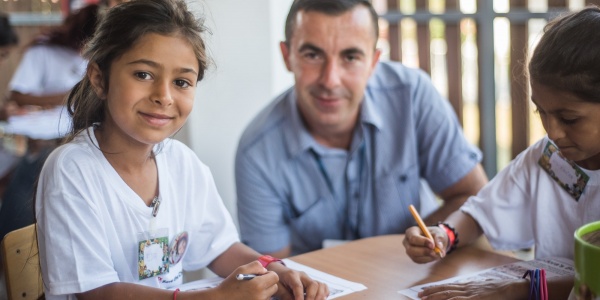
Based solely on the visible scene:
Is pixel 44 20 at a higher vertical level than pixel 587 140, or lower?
higher

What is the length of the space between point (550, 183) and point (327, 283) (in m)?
0.55

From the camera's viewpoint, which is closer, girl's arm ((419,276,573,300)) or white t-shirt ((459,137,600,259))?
girl's arm ((419,276,573,300))

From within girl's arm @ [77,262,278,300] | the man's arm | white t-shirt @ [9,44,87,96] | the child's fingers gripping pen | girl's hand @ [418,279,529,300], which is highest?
white t-shirt @ [9,44,87,96]

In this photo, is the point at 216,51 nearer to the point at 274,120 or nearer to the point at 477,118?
the point at 274,120

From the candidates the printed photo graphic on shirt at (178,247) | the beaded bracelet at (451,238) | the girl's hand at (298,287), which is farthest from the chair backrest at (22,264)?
the beaded bracelet at (451,238)

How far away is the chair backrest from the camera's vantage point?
5.10ft

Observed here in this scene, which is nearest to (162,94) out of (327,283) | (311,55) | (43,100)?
(327,283)

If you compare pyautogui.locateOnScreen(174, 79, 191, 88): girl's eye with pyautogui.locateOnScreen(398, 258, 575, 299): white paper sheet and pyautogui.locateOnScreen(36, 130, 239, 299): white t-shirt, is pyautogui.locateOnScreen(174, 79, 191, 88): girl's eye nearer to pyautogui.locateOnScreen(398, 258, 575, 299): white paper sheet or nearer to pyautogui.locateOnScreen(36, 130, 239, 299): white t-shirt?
pyautogui.locateOnScreen(36, 130, 239, 299): white t-shirt

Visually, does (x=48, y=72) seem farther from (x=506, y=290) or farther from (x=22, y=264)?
(x=506, y=290)

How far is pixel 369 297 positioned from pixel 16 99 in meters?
3.49

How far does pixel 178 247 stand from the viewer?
162 centimetres

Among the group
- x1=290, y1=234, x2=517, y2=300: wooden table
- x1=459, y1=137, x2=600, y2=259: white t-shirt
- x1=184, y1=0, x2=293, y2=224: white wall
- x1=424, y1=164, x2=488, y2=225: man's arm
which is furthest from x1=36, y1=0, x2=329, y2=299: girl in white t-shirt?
x1=184, y1=0, x2=293, y2=224: white wall

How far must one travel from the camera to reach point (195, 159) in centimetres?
174

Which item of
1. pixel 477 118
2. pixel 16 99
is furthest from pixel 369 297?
pixel 16 99
